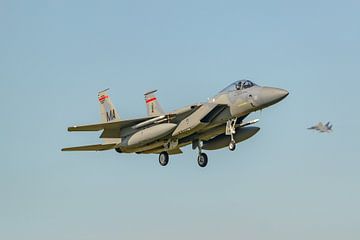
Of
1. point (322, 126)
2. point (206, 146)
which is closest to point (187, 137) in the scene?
point (206, 146)

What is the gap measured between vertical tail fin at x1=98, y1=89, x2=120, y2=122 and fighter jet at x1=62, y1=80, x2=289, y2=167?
2.05m

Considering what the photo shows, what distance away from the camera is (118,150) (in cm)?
4162

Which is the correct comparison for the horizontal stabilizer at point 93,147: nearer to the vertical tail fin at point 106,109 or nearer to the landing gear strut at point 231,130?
the vertical tail fin at point 106,109

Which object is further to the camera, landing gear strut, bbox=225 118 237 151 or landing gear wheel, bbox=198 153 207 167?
landing gear wheel, bbox=198 153 207 167

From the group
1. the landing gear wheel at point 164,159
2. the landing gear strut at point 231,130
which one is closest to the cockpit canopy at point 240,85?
the landing gear strut at point 231,130

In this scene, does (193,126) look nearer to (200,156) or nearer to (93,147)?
(200,156)

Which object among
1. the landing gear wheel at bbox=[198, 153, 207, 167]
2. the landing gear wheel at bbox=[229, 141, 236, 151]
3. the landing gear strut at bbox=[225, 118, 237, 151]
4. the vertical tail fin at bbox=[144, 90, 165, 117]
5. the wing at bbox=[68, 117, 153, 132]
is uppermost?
the vertical tail fin at bbox=[144, 90, 165, 117]

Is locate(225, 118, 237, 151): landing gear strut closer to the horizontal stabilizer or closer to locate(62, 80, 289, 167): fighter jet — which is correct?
locate(62, 80, 289, 167): fighter jet

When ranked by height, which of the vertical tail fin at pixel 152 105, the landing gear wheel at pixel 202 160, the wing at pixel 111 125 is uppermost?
the vertical tail fin at pixel 152 105

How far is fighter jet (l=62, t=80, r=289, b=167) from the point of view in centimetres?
3803

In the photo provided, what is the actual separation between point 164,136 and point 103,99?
592cm

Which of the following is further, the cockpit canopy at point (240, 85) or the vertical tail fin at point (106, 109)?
the vertical tail fin at point (106, 109)

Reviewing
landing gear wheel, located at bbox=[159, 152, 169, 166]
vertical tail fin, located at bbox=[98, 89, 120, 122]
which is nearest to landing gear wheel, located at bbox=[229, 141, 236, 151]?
landing gear wheel, located at bbox=[159, 152, 169, 166]

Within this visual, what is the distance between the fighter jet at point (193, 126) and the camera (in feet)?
125
